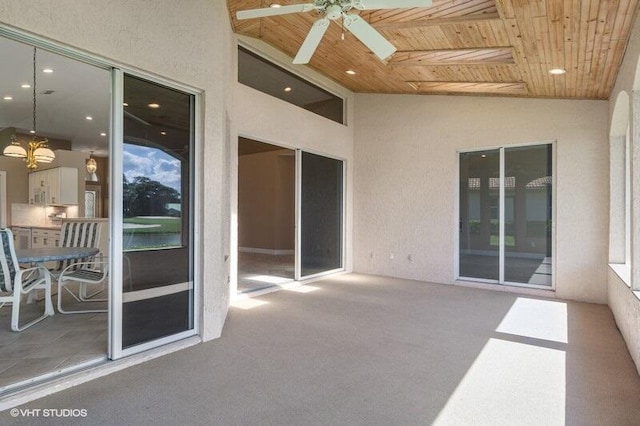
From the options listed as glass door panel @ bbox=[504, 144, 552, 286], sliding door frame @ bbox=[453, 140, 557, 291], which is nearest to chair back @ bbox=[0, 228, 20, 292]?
sliding door frame @ bbox=[453, 140, 557, 291]

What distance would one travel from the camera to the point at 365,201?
7332 mm

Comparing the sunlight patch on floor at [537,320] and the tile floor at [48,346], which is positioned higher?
the tile floor at [48,346]

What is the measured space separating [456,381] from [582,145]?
166 inches

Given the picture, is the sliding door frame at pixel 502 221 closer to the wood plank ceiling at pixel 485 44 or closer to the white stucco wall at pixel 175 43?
the wood plank ceiling at pixel 485 44

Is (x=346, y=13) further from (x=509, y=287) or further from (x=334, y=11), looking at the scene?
(x=509, y=287)

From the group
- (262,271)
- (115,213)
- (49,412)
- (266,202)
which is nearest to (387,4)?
(115,213)

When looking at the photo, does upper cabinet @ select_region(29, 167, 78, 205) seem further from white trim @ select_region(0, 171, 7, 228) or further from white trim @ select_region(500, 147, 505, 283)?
white trim @ select_region(500, 147, 505, 283)

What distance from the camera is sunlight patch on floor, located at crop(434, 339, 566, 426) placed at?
7.54 ft

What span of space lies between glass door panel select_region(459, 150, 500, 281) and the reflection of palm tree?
15.5ft

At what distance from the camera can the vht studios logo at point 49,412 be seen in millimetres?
2246

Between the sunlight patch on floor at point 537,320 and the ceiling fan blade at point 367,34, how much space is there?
3.00 m

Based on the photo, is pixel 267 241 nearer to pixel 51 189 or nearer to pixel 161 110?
pixel 51 189

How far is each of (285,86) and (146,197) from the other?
351 centimetres

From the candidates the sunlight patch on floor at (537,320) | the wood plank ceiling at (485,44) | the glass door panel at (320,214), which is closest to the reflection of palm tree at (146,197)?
the wood plank ceiling at (485,44)
